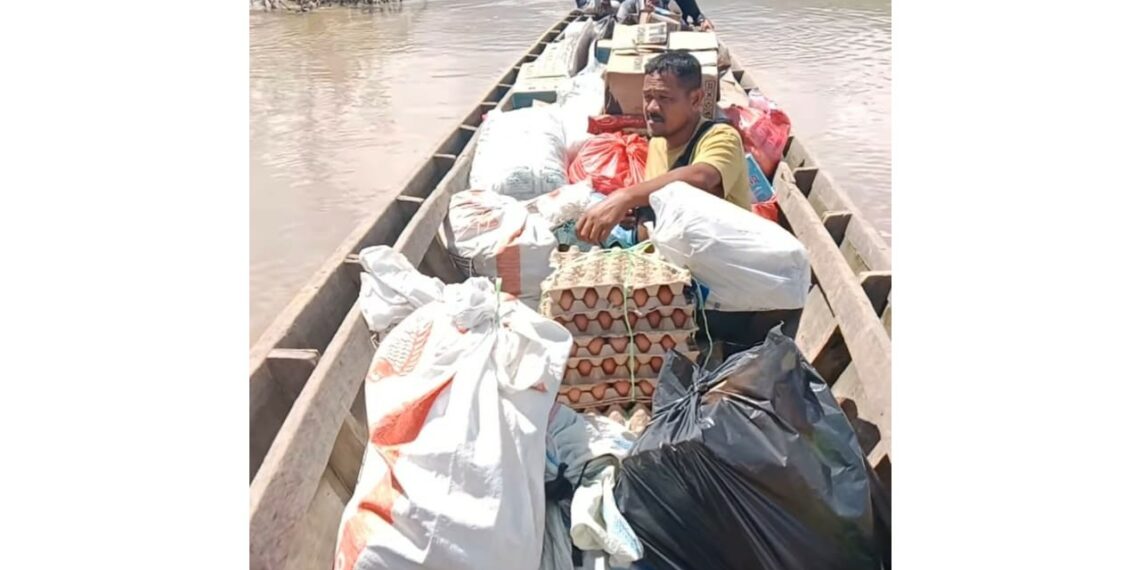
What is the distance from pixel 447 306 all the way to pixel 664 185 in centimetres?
99

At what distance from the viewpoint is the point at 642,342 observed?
6.89 feet

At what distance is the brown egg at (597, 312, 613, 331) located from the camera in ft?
6.86

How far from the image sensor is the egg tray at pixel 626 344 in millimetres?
2094

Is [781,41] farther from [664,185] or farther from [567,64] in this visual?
[664,185]

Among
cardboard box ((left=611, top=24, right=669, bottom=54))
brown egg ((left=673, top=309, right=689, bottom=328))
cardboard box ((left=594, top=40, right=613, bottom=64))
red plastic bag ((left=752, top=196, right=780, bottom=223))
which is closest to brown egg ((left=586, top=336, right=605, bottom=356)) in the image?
brown egg ((left=673, top=309, right=689, bottom=328))

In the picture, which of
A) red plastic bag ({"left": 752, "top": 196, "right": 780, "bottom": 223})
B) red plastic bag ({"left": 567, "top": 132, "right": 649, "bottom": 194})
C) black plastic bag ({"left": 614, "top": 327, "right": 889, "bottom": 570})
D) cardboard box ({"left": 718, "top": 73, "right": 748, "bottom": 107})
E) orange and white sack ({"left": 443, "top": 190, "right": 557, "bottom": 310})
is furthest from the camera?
cardboard box ({"left": 718, "top": 73, "right": 748, "bottom": 107})

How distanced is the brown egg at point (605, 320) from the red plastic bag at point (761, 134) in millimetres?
2299

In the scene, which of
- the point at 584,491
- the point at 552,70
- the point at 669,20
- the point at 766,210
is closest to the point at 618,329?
the point at 584,491

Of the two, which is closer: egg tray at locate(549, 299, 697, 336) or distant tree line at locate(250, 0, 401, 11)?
egg tray at locate(549, 299, 697, 336)

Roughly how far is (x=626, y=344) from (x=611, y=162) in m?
1.43

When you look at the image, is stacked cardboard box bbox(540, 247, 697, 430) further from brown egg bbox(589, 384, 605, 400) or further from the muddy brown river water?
the muddy brown river water

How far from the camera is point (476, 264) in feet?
8.71

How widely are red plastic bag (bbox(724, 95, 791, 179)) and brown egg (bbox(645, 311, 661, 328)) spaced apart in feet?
7.37

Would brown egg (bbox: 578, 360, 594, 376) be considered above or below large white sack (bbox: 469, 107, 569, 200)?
below
